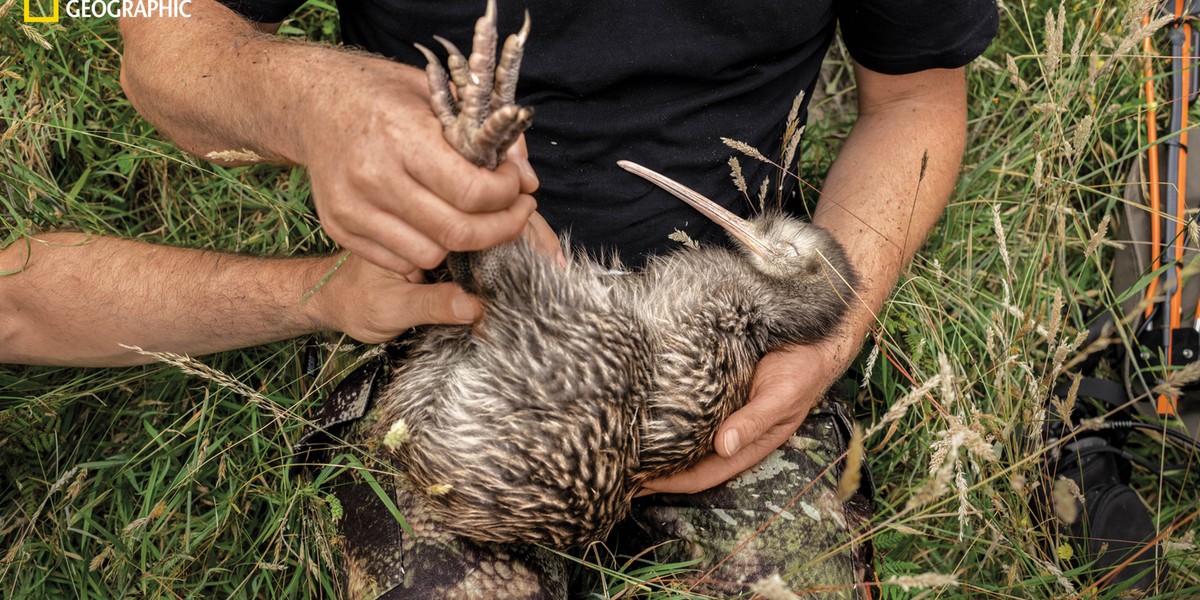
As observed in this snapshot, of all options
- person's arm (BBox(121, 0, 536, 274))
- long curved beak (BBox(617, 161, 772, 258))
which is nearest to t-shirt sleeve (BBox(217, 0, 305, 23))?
person's arm (BBox(121, 0, 536, 274))

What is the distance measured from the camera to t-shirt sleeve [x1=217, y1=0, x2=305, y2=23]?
2217mm

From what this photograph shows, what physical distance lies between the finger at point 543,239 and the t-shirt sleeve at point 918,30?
1167 mm

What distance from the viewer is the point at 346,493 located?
2400 millimetres

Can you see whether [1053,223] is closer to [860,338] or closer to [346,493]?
[860,338]

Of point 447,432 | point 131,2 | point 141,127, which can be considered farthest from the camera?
point 141,127

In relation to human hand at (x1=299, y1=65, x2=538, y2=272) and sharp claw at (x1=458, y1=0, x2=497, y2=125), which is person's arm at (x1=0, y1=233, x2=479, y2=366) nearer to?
human hand at (x1=299, y1=65, x2=538, y2=272)

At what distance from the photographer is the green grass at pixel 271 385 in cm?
254

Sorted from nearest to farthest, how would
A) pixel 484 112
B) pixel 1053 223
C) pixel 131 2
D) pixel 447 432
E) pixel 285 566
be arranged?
pixel 484 112 < pixel 447 432 < pixel 131 2 < pixel 285 566 < pixel 1053 223

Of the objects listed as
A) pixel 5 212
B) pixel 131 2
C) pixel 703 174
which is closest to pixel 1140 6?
pixel 703 174

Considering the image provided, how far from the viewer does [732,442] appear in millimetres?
2178

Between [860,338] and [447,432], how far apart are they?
1429 millimetres

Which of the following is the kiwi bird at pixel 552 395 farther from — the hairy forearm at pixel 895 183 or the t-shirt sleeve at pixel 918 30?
the t-shirt sleeve at pixel 918 30

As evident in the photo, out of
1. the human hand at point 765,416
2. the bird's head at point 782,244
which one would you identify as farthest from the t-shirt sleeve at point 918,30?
the human hand at point 765,416

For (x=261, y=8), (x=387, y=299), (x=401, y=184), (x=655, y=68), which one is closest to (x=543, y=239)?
(x=387, y=299)
